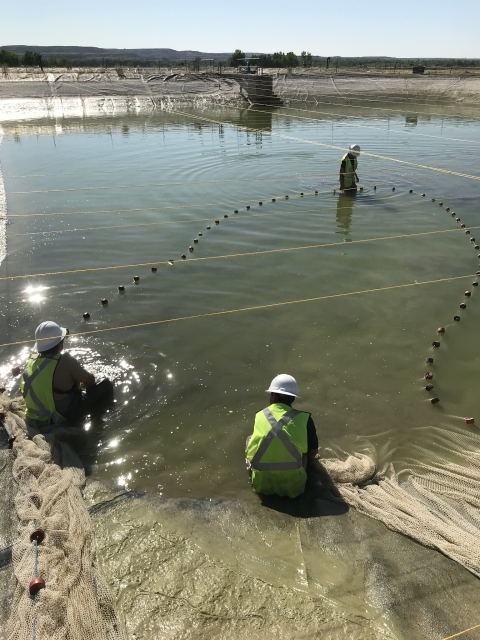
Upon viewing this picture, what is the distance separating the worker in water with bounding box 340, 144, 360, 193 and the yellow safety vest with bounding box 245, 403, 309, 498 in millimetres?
10810

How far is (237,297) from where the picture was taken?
8594 mm

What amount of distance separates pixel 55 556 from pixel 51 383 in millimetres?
2102

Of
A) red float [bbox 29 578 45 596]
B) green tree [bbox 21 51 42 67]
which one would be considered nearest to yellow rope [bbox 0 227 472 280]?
red float [bbox 29 578 45 596]

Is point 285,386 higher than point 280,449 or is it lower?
higher

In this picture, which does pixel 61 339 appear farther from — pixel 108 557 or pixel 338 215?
pixel 338 215

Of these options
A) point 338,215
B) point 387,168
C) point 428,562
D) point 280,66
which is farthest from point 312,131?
point 280,66

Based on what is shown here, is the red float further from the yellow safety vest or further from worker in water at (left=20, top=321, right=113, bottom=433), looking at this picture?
worker in water at (left=20, top=321, right=113, bottom=433)

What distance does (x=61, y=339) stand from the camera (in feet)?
18.0

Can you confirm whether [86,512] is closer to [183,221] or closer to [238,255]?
[238,255]

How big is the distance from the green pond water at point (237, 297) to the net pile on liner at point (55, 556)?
57 centimetres

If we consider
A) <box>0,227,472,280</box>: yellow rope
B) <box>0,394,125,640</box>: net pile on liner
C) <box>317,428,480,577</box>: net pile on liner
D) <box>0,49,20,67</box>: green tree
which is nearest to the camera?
<box>0,394,125,640</box>: net pile on liner

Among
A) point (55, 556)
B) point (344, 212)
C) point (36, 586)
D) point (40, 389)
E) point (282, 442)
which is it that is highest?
point (344, 212)

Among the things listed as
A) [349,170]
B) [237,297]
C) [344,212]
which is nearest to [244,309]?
[237,297]

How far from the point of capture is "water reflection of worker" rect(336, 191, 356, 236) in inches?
466
